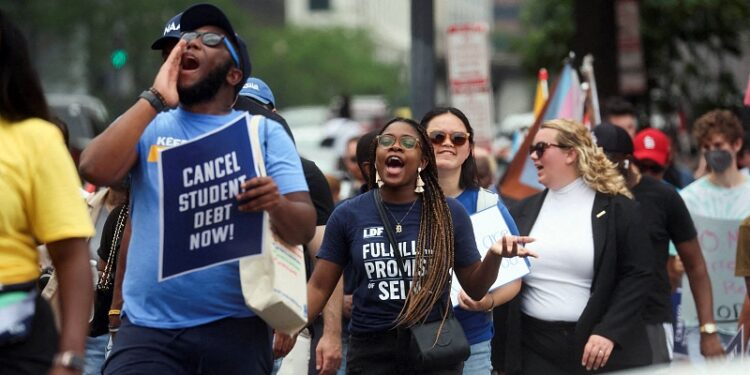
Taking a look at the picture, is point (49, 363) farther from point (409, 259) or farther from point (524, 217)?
point (524, 217)

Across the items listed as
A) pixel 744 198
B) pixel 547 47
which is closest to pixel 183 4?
pixel 547 47

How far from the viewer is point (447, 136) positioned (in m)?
7.97

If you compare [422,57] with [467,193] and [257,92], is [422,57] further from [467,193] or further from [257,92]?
[257,92]

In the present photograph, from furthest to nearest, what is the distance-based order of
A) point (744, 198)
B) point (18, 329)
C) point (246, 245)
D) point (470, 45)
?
1. point (470, 45)
2. point (744, 198)
3. point (246, 245)
4. point (18, 329)

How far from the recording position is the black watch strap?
5.41 meters

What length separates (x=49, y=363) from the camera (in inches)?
188

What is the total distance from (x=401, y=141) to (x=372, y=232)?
1.33 ft

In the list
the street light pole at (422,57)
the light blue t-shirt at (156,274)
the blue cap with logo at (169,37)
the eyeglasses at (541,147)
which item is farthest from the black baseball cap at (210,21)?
the street light pole at (422,57)

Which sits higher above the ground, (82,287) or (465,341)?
(82,287)

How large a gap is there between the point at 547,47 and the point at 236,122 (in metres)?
18.0

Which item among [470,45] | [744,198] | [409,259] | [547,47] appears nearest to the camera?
[409,259]

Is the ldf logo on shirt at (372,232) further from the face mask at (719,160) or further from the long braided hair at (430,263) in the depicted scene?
the face mask at (719,160)

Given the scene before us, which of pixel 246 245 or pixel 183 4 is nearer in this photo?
pixel 246 245

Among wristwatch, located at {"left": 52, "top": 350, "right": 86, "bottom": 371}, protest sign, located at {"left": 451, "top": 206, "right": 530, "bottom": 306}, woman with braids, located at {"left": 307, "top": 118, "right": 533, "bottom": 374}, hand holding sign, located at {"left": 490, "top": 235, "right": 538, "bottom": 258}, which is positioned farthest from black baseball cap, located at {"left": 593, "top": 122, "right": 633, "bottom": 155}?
wristwatch, located at {"left": 52, "top": 350, "right": 86, "bottom": 371}
